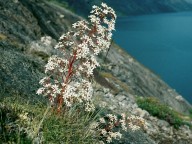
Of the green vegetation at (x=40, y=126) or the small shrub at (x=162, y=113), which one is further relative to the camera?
the small shrub at (x=162, y=113)

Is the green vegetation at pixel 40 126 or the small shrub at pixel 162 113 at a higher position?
the small shrub at pixel 162 113

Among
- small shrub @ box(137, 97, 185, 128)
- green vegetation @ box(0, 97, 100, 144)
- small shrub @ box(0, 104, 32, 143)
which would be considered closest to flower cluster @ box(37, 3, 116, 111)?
green vegetation @ box(0, 97, 100, 144)

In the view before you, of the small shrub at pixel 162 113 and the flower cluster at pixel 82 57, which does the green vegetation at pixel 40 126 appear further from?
the small shrub at pixel 162 113

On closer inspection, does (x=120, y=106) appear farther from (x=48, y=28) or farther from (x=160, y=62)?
(x=160, y=62)

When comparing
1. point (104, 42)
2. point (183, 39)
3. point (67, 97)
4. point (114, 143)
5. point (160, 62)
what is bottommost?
point (114, 143)

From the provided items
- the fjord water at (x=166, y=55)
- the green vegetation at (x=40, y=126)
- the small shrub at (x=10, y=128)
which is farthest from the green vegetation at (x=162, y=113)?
the fjord water at (x=166, y=55)

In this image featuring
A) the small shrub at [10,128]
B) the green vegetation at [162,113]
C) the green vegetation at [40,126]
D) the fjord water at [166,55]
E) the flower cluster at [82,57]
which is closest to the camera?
the small shrub at [10,128]

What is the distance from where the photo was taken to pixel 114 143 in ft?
43.7

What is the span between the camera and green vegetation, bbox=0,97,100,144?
869 centimetres

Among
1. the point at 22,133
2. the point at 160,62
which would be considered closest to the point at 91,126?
the point at 22,133

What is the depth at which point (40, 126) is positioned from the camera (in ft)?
30.8

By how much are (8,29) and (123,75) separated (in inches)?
887

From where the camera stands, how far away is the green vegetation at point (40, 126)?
869 centimetres

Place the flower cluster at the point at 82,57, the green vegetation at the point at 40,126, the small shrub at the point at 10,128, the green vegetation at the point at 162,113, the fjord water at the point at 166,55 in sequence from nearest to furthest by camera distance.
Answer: the small shrub at the point at 10,128, the green vegetation at the point at 40,126, the flower cluster at the point at 82,57, the green vegetation at the point at 162,113, the fjord water at the point at 166,55
